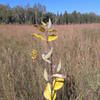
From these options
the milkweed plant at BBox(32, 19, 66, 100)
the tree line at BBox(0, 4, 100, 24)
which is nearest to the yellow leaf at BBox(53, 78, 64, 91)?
the milkweed plant at BBox(32, 19, 66, 100)

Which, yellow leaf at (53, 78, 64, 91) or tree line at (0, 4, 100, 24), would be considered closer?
yellow leaf at (53, 78, 64, 91)

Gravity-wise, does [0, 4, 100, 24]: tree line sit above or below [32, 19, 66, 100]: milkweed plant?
above

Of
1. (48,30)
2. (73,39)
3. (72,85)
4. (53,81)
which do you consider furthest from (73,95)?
(73,39)

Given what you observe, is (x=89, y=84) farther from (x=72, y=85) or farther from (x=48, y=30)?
(x=48, y=30)

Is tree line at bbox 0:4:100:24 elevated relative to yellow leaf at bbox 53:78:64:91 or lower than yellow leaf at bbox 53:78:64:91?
elevated

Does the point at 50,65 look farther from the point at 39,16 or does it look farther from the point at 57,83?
the point at 39,16

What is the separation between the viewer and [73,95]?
123cm

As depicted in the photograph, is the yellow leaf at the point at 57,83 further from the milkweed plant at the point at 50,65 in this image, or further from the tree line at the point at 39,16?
the tree line at the point at 39,16

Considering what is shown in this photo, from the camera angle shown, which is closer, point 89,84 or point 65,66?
point 89,84

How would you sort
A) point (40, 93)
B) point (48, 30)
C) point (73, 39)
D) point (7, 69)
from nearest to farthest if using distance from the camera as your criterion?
point (48, 30)
point (40, 93)
point (7, 69)
point (73, 39)

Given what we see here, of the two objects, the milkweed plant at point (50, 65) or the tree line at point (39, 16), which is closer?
the milkweed plant at point (50, 65)

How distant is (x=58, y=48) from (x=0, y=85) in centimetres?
80

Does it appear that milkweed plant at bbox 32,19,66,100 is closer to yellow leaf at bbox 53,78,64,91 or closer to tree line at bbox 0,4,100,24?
yellow leaf at bbox 53,78,64,91

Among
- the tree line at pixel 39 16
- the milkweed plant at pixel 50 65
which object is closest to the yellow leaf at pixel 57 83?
the milkweed plant at pixel 50 65
